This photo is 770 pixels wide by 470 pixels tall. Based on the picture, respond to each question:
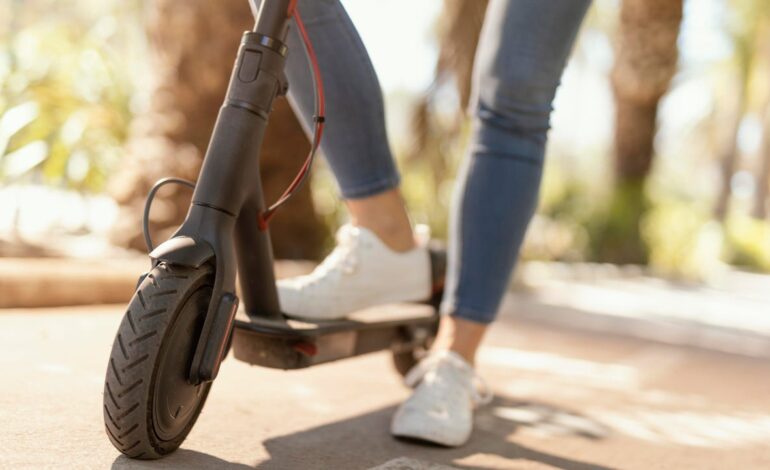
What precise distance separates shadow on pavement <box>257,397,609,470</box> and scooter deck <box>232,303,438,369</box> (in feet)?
0.56

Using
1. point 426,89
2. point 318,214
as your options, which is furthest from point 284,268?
point 426,89

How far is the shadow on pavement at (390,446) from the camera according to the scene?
1813 millimetres

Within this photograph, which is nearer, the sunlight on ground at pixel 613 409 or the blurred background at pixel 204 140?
the sunlight on ground at pixel 613 409

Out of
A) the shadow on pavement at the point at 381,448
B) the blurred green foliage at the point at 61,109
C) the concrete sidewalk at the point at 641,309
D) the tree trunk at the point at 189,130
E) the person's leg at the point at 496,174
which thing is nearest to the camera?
the shadow on pavement at the point at 381,448

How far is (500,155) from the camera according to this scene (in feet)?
7.39

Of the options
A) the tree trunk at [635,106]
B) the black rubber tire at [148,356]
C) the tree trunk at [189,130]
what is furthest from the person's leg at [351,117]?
the tree trunk at [635,106]

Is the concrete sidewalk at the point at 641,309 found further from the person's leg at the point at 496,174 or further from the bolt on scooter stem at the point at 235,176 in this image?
the bolt on scooter stem at the point at 235,176

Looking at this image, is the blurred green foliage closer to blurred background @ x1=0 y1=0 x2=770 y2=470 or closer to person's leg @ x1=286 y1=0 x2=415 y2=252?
blurred background @ x1=0 y1=0 x2=770 y2=470

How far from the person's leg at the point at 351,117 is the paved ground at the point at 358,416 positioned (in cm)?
51

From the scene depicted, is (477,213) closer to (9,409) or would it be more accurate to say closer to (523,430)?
(523,430)

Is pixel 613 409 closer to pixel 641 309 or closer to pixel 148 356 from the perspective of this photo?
pixel 148 356

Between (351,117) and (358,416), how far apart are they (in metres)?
0.75

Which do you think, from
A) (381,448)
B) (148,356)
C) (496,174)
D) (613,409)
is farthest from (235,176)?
(613,409)

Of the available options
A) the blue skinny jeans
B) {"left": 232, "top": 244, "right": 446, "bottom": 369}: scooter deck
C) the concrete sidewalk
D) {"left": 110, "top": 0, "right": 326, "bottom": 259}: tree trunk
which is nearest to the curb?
{"left": 110, "top": 0, "right": 326, "bottom": 259}: tree trunk
